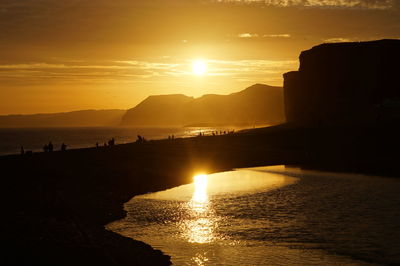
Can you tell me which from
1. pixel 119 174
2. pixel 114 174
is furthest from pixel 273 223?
pixel 119 174

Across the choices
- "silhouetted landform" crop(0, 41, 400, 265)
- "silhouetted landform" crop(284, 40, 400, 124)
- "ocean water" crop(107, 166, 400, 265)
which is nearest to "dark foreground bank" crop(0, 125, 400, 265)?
"silhouetted landform" crop(0, 41, 400, 265)

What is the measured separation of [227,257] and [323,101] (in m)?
110

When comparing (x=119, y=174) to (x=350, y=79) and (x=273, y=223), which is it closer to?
(x=273, y=223)

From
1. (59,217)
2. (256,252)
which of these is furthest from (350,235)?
(59,217)

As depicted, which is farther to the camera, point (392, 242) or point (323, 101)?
point (323, 101)

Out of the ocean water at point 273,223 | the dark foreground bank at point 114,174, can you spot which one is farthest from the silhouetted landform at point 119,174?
the ocean water at point 273,223

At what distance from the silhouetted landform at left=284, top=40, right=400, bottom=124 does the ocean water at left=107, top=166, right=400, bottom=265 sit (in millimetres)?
75182

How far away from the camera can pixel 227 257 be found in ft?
68.8

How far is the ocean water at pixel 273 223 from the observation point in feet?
69.6

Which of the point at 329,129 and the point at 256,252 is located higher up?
the point at 329,129

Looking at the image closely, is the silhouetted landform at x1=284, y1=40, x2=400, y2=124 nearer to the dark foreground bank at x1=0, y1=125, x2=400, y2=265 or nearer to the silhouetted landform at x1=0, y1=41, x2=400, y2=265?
the dark foreground bank at x1=0, y1=125, x2=400, y2=265

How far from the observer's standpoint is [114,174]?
4391 cm

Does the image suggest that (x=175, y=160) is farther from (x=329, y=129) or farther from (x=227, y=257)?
(x=227, y=257)

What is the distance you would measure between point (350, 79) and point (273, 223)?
10138cm
